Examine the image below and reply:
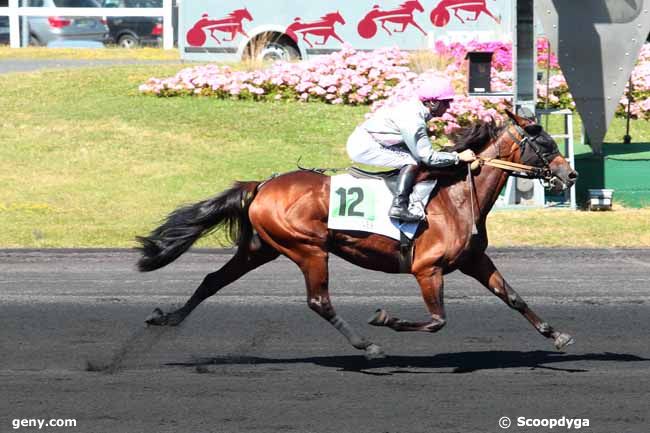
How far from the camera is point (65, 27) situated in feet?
93.7

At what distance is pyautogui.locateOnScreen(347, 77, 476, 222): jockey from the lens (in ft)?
25.6

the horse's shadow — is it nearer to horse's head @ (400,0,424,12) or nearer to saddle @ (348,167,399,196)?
saddle @ (348,167,399,196)

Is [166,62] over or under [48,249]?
over

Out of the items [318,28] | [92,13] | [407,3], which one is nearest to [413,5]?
[407,3]

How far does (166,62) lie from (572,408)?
745 inches

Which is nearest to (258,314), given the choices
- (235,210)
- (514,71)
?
(235,210)

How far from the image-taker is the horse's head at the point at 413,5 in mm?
21422

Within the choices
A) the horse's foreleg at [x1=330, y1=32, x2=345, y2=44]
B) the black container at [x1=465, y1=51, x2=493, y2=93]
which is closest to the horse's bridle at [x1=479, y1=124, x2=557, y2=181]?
the black container at [x1=465, y1=51, x2=493, y2=93]

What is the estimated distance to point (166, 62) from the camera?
24.5m

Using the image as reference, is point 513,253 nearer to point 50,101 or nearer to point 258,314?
point 258,314

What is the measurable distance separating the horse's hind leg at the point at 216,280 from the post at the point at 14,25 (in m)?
21.0

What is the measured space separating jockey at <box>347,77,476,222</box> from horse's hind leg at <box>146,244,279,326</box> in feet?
3.36

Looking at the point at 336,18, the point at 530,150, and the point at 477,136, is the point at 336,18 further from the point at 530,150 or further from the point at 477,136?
the point at 530,150

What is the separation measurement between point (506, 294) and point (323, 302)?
4.02 feet
